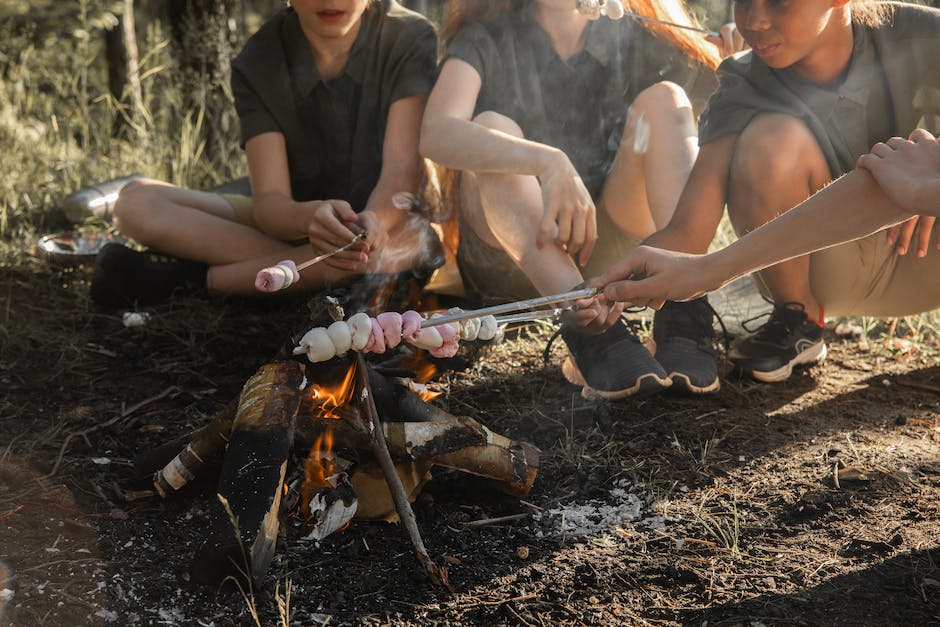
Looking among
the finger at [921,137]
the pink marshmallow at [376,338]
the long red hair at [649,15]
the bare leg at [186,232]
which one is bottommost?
the bare leg at [186,232]

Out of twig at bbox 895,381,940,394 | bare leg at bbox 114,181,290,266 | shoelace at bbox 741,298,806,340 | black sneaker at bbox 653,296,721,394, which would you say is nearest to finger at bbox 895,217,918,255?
shoelace at bbox 741,298,806,340

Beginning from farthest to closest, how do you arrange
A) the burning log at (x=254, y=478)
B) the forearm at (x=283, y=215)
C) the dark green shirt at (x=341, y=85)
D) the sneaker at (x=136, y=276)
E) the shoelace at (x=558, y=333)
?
1. the sneaker at (x=136, y=276)
2. the dark green shirt at (x=341, y=85)
3. the forearm at (x=283, y=215)
4. the shoelace at (x=558, y=333)
5. the burning log at (x=254, y=478)

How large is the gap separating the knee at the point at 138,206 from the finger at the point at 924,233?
114 inches

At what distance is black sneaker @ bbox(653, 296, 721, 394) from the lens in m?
2.85

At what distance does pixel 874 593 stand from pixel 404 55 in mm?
2411

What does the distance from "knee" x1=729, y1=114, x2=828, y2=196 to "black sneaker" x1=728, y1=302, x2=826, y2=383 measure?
49cm

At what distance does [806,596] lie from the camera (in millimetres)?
1847

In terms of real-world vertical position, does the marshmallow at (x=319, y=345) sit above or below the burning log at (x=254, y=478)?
above

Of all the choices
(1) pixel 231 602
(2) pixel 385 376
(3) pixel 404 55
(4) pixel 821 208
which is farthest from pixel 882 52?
(1) pixel 231 602

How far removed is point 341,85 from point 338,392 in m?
1.70

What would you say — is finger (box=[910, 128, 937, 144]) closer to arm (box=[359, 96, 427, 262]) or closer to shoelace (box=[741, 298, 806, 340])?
shoelace (box=[741, 298, 806, 340])

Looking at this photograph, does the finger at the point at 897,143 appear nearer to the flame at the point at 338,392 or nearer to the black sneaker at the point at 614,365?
the black sneaker at the point at 614,365

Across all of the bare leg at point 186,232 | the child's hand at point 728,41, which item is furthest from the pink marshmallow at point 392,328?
the child's hand at point 728,41

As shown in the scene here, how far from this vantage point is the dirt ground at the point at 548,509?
1823 mm
